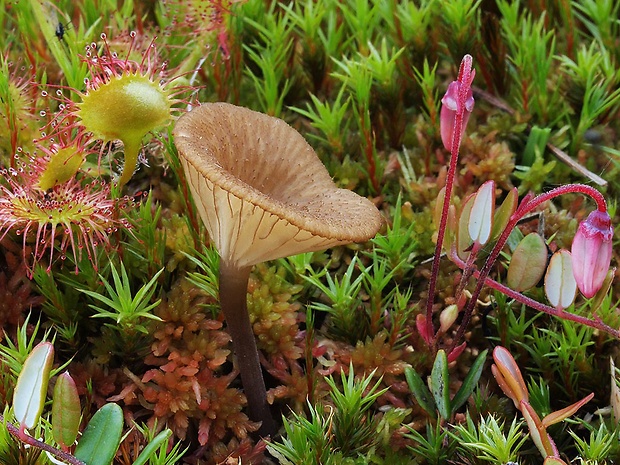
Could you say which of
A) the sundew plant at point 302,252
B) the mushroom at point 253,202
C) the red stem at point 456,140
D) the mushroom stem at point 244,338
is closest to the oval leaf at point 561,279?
the sundew plant at point 302,252

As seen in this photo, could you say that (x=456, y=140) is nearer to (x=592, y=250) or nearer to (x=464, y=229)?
(x=464, y=229)

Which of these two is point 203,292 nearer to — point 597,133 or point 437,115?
point 437,115

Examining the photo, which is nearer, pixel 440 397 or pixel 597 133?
pixel 440 397

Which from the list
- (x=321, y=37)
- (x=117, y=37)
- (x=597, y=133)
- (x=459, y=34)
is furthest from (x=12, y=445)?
(x=597, y=133)

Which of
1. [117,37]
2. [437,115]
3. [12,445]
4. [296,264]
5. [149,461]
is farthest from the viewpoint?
[437,115]

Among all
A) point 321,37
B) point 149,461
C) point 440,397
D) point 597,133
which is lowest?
point 149,461

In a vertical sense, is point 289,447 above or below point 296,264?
below

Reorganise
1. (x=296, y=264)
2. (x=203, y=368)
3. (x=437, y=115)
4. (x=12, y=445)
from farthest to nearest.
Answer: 1. (x=437, y=115)
2. (x=296, y=264)
3. (x=203, y=368)
4. (x=12, y=445)

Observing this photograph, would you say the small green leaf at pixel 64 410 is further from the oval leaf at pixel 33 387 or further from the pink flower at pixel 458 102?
the pink flower at pixel 458 102
